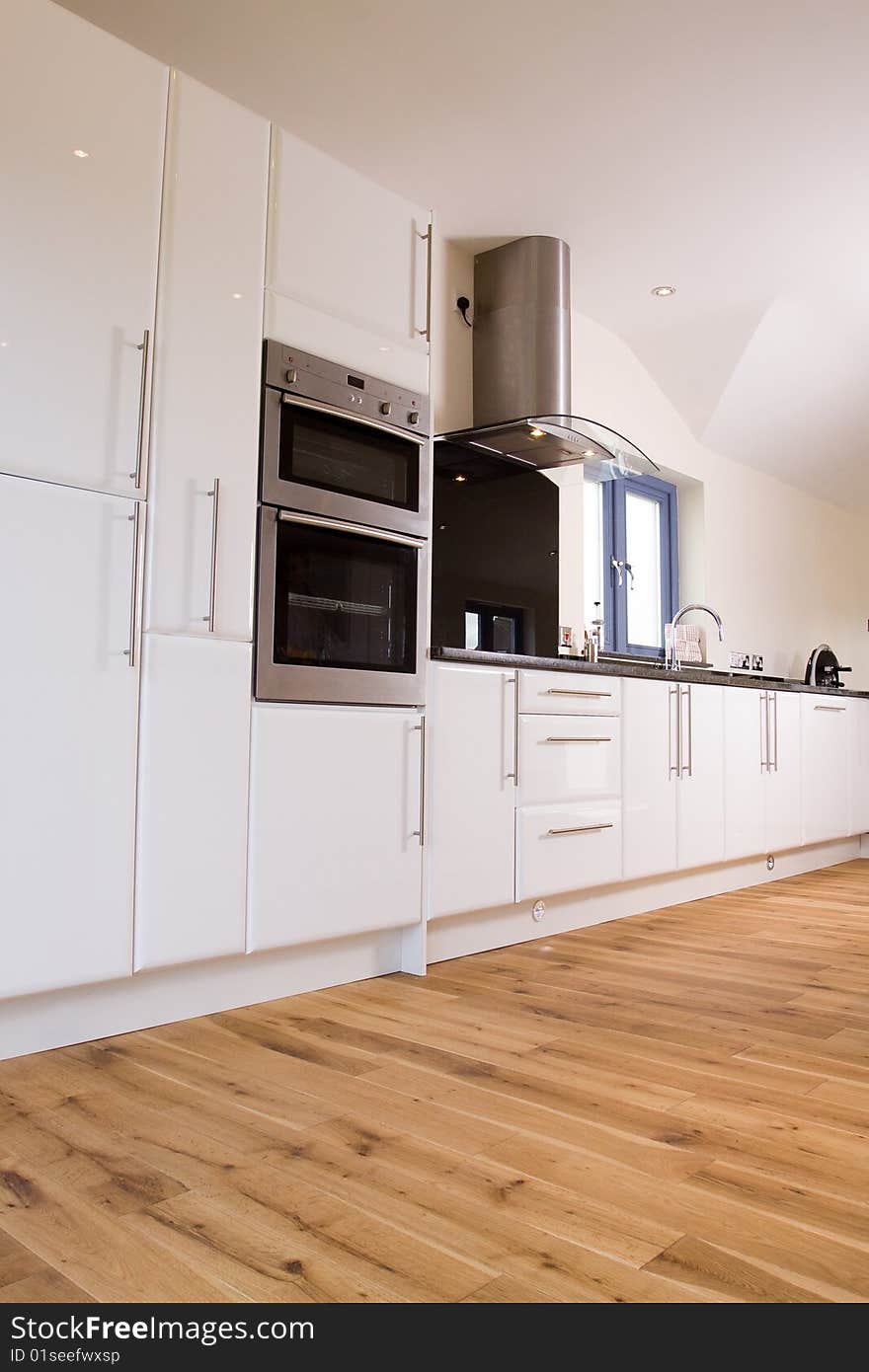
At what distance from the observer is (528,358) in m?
3.89

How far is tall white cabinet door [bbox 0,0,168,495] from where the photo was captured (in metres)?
1.96

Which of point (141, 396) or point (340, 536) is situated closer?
point (141, 396)

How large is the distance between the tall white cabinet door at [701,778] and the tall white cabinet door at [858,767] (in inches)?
61.6

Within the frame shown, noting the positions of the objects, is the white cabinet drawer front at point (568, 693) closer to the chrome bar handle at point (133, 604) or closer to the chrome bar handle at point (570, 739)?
the chrome bar handle at point (570, 739)

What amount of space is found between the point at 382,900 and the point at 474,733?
0.58 m

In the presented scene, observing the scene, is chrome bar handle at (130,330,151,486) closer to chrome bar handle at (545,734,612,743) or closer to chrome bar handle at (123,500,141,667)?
chrome bar handle at (123,500,141,667)

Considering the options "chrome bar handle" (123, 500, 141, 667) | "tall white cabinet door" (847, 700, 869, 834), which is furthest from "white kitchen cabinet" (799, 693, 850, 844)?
"chrome bar handle" (123, 500, 141, 667)

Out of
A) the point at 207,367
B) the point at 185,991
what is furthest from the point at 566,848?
the point at 207,367

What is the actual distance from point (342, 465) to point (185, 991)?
135cm

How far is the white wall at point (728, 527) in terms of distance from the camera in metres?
4.02

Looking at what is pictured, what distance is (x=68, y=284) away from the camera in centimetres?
204

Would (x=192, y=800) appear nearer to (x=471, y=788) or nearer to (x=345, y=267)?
(x=471, y=788)

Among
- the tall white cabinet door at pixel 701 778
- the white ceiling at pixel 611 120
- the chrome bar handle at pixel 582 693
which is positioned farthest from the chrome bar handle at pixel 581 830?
the white ceiling at pixel 611 120
